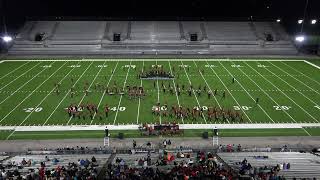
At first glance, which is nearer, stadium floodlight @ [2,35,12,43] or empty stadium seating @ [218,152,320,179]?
empty stadium seating @ [218,152,320,179]

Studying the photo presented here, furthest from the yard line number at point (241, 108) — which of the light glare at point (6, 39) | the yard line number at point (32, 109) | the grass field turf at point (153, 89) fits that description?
the light glare at point (6, 39)

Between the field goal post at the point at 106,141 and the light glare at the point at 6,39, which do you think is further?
the light glare at the point at 6,39

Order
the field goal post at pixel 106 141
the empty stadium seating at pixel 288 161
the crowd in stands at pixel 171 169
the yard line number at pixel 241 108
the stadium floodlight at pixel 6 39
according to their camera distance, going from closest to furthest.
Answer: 1. the crowd in stands at pixel 171 169
2. the empty stadium seating at pixel 288 161
3. the field goal post at pixel 106 141
4. the yard line number at pixel 241 108
5. the stadium floodlight at pixel 6 39

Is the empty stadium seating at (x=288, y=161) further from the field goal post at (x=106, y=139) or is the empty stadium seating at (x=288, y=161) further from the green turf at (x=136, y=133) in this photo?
the field goal post at (x=106, y=139)

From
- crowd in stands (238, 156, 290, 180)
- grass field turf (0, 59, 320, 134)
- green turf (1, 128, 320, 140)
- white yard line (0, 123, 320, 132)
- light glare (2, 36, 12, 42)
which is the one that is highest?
light glare (2, 36, 12, 42)

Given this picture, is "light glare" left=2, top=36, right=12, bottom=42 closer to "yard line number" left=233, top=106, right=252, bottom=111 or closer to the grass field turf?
the grass field turf

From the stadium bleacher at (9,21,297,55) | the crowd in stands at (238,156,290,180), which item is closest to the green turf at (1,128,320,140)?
Answer: the crowd in stands at (238,156,290,180)

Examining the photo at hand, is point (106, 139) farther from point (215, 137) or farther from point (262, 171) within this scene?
point (262, 171)

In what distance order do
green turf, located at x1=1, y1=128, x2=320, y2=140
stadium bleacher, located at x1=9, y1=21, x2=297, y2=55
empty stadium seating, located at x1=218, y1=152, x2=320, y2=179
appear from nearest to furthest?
empty stadium seating, located at x1=218, y1=152, x2=320, y2=179
green turf, located at x1=1, y1=128, x2=320, y2=140
stadium bleacher, located at x1=9, y1=21, x2=297, y2=55

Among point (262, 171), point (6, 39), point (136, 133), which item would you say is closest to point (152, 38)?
point (6, 39)

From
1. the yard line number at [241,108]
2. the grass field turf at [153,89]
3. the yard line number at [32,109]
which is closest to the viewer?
the grass field turf at [153,89]

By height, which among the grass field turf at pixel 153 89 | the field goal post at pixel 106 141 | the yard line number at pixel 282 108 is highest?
the grass field turf at pixel 153 89

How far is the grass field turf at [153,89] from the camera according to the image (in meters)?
26.4

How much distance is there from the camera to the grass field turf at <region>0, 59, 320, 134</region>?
26.4 m
